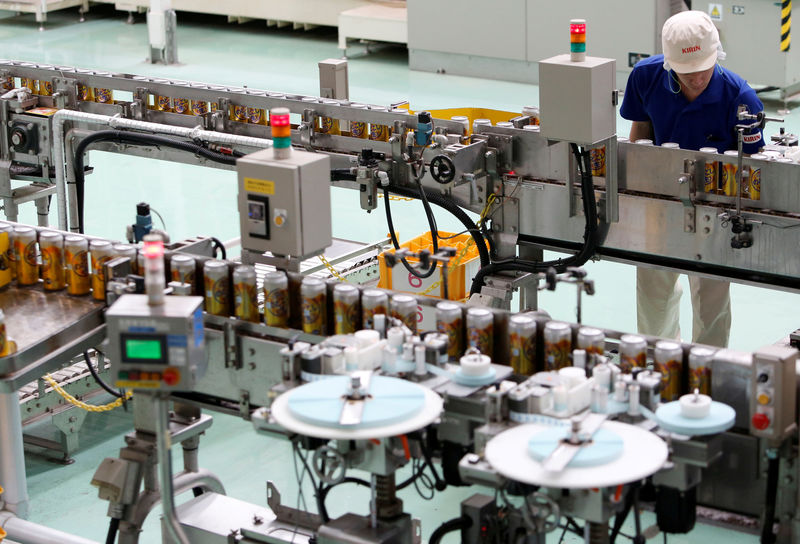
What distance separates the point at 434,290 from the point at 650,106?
1.24 metres

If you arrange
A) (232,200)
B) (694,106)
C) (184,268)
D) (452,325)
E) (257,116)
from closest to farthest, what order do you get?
(452,325), (184,268), (694,106), (257,116), (232,200)

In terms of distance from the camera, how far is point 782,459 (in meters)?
2.79

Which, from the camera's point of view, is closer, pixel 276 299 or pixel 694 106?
pixel 276 299

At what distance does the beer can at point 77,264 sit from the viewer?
3.74 metres

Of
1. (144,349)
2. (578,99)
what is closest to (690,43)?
(578,99)

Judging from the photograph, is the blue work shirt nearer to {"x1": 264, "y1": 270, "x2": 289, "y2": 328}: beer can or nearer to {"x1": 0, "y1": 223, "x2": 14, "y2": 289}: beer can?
{"x1": 264, "y1": 270, "x2": 289, "y2": 328}: beer can

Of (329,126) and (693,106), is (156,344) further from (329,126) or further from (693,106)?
(693,106)

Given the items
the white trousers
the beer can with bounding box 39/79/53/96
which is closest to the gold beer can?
the white trousers

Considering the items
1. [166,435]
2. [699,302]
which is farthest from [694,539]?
[166,435]

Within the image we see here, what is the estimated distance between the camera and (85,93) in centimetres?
564

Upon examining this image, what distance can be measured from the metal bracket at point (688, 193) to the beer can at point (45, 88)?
2.88 m

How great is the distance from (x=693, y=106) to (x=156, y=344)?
2.51 meters

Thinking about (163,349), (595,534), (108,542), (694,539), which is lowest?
(694,539)

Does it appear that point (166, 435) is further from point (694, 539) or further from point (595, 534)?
point (694, 539)
